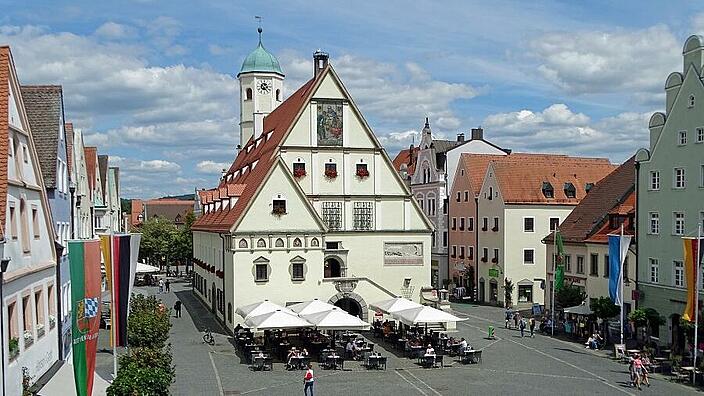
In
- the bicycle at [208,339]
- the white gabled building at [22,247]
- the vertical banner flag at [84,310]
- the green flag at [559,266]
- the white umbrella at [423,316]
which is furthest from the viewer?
the green flag at [559,266]

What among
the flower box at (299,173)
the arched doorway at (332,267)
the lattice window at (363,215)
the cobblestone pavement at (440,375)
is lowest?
the cobblestone pavement at (440,375)

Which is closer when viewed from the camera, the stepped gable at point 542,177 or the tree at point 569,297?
the tree at point 569,297

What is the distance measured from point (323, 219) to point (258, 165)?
5.81m

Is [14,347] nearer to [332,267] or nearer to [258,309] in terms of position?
[258,309]

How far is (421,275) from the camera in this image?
47.5 meters

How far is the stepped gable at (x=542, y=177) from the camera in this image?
61438 millimetres

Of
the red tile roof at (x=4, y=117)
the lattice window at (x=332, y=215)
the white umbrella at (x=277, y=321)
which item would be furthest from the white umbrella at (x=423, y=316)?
the red tile roof at (x=4, y=117)

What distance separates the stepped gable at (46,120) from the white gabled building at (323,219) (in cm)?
1620

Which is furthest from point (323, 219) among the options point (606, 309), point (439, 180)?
point (439, 180)

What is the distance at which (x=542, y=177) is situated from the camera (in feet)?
207

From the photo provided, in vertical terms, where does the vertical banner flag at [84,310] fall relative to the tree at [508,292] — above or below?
above

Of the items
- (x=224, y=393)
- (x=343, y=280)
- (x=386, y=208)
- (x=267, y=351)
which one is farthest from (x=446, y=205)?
(x=224, y=393)

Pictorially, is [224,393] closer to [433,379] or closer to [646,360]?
[433,379]

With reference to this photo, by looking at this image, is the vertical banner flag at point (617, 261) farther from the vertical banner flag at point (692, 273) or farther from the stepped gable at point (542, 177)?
the stepped gable at point (542, 177)
